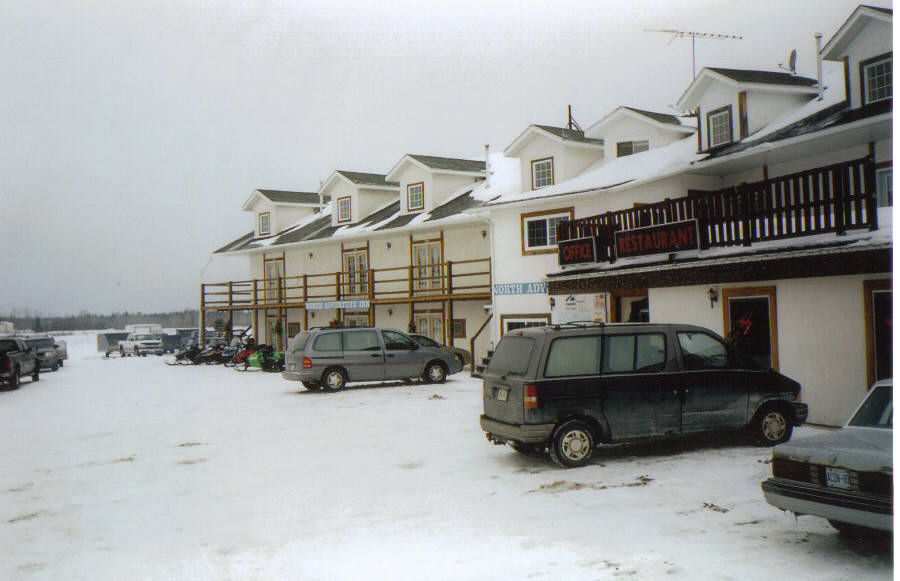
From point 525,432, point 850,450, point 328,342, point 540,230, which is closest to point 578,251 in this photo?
point 540,230

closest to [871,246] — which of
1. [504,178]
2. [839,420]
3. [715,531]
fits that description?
[839,420]

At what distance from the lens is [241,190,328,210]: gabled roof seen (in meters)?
39.2

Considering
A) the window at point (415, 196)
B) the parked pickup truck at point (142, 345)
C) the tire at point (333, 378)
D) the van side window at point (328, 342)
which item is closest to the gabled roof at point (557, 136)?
the window at point (415, 196)

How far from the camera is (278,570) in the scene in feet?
20.1

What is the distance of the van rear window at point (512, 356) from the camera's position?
9922 mm

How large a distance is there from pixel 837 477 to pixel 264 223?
122 feet

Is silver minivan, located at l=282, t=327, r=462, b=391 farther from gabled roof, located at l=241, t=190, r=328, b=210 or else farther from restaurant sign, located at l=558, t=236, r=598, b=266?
gabled roof, located at l=241, t=190, r=328, b=210

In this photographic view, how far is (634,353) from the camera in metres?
10.0

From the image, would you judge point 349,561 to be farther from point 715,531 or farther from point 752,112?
point 752,112

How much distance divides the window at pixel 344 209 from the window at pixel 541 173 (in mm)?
12955

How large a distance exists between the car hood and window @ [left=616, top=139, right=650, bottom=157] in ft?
57.4

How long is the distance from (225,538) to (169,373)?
79.0 feet

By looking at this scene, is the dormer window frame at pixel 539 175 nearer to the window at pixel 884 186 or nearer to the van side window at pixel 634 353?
the window at pixel 884 186

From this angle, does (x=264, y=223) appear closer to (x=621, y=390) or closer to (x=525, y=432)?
(x=525, y=432)
